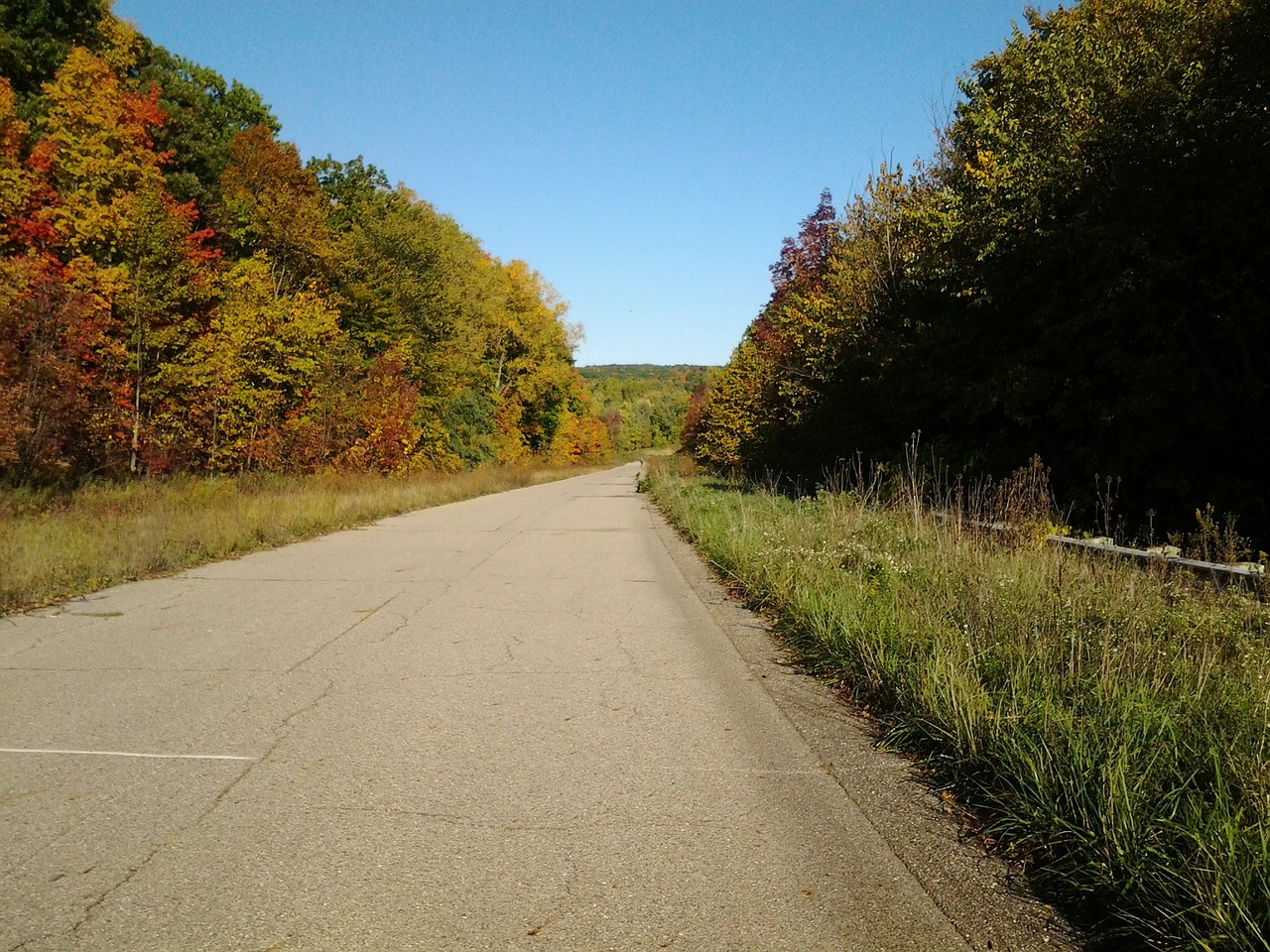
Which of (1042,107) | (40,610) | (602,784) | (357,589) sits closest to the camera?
(602,784)

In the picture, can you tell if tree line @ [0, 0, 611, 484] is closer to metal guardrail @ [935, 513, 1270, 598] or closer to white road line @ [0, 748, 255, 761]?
white road line @ [0, 748, 255, 761]

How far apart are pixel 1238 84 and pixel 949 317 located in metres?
5.65

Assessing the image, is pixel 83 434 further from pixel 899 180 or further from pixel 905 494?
pixel 899 180

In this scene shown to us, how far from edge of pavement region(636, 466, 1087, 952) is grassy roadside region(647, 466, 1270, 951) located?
0.15m

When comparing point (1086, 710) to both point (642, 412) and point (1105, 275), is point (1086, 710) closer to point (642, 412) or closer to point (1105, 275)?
point (1105, 275)

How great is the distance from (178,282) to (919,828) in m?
26.9

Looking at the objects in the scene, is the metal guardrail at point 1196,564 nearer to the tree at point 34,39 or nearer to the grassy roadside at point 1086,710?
the grassy roadside at point 1086,710

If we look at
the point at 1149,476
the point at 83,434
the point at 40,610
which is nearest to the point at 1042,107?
the point at 1149,476

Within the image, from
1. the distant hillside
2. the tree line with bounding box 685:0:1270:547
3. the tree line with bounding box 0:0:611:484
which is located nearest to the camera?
the tree line with bounding box 685:0:1270:547

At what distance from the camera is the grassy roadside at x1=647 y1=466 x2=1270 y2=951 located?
9.32 ft

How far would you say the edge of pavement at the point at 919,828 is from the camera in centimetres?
286

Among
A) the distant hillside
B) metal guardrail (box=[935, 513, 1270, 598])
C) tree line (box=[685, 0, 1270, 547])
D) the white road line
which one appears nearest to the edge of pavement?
the white road line

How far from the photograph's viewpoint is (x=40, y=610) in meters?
8.26

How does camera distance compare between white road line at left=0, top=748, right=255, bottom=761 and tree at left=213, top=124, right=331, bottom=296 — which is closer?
white road line at left=0, top=748, right=255, bottom=761
